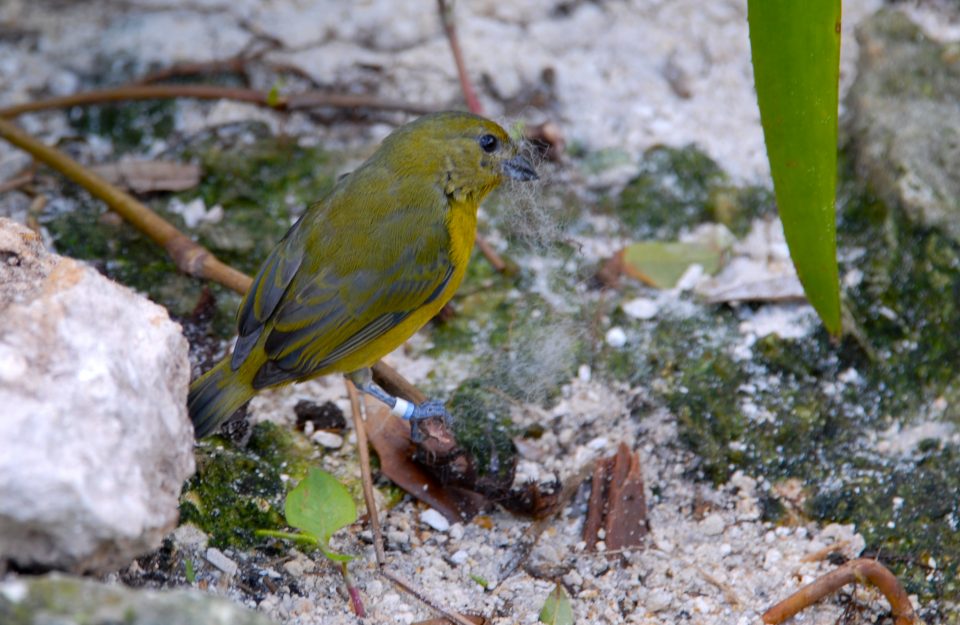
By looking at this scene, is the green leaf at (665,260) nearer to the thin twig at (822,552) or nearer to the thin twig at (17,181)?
the thin twig at (822,552)

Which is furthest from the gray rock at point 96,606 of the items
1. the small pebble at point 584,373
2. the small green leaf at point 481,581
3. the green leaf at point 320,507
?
the small pebble at point 584,373

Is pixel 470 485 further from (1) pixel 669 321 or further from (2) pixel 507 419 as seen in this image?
(1) pixel 669 321

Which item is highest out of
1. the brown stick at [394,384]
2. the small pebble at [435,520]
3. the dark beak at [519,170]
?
the dark beak at [519,170]

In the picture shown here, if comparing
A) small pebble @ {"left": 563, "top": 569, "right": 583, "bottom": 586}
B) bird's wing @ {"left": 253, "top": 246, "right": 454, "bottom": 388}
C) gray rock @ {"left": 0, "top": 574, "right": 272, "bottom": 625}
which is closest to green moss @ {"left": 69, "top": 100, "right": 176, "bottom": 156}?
bird's wing @ {"left": 253, "top": 246, "right": 454, "bottom": 388}

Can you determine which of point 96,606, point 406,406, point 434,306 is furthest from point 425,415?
point 96,606

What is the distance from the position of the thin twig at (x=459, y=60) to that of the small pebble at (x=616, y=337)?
108 centimetres

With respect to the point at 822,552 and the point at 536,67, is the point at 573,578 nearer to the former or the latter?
the point at 822,552

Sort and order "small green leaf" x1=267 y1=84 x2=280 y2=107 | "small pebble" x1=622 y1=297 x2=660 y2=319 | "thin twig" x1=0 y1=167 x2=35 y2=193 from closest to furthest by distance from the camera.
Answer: "small pebble" x1=622 y1=297 x2=660 y2=319 < "thin twig" x1=0 y1=167 x2=35 y2=193 < "small green leaf" x1=267 y1=84 x2=280 y2=107

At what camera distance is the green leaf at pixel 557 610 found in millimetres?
2676

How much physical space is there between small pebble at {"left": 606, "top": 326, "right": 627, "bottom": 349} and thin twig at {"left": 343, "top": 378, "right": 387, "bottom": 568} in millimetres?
818

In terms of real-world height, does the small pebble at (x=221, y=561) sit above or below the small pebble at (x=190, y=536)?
below

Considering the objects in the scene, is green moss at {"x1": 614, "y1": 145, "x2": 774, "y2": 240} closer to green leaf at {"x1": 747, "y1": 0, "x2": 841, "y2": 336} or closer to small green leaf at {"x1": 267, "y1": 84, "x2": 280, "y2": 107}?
green leaf at {"x1": 747, "y1": 0, "x2": 841, "y2": 336}

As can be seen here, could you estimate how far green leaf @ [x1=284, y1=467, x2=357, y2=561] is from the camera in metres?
2.50

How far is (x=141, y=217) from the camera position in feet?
12.3
